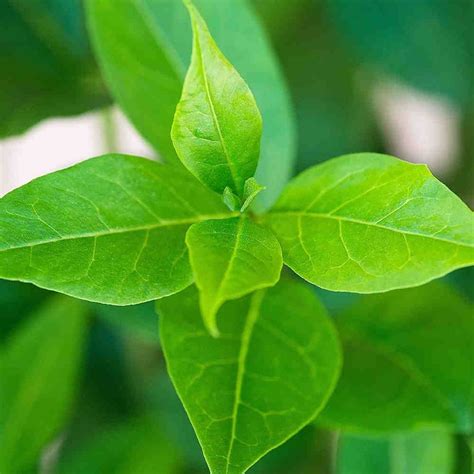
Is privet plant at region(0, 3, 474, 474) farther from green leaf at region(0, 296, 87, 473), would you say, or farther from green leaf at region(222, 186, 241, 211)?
green leaf at region(0, 296, 87, 473)

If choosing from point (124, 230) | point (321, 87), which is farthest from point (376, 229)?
point (321, 87)

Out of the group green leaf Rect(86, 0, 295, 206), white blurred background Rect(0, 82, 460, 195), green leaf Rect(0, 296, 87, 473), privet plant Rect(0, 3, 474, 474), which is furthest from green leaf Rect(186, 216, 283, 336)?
white blurred background Rect(0, 82, 460, 195)

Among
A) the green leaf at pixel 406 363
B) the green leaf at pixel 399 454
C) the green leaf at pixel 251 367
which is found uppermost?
the green leaf at pixel 251 367

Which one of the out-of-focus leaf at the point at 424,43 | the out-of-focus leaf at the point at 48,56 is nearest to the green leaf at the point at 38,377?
the out-of-focus leaf at the point at 48,56

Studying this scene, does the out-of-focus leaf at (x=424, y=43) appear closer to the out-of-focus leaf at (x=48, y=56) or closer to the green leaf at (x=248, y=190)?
the out-of-focus leaf at (x=48, y=56)

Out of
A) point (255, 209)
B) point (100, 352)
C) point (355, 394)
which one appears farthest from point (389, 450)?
point (100, 352)

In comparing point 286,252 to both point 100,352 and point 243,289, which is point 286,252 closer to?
point 243,289

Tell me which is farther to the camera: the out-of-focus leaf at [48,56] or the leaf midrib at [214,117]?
the out-of-focus leaf at [48,56]
